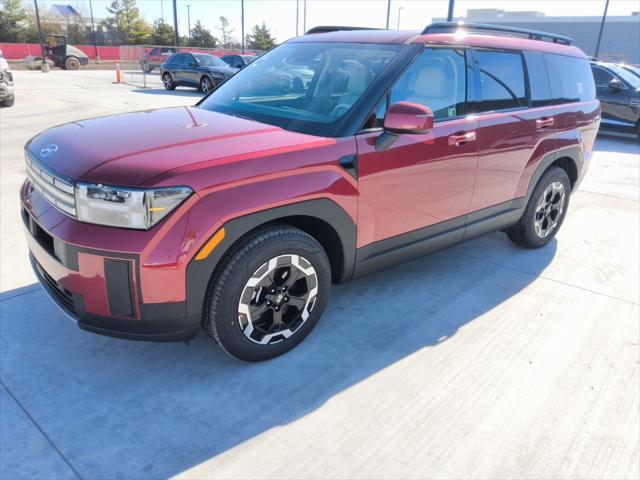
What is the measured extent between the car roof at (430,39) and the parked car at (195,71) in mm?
15940

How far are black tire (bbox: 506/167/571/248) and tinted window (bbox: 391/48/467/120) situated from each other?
142cm

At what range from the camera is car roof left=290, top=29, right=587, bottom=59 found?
336 cm

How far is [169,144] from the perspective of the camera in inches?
100

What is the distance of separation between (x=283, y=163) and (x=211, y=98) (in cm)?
153

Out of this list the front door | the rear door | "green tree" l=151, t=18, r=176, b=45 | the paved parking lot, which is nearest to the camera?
the paved parking lot

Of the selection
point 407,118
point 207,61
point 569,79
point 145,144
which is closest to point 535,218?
point 569,79

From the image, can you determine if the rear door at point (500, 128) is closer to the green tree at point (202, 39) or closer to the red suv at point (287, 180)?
the red suv at point (287, 180)

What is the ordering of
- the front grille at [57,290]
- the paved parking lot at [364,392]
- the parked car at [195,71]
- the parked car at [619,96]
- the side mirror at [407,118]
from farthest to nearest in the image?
1. the parked car at [195,71]
2. the parked car at [619,96]
3. the side mirror at [407,118]
4. the front grille at [57,290]
5. the paved parking lot at [364,392]

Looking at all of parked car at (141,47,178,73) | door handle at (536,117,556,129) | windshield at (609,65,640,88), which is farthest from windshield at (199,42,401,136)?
parked car at (141,47,178,73)

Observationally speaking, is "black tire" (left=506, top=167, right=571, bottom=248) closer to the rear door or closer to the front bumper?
the rear door

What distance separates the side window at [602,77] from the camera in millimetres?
11930

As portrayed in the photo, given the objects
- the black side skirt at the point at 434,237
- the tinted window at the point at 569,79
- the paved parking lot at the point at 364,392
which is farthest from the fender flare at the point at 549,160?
the paved parking lot at the point at 364,392

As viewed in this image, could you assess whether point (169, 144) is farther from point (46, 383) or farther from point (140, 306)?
point (46, 383)

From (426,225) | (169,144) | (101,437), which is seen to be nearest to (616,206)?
(426,225)
